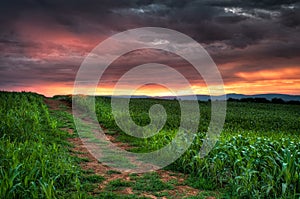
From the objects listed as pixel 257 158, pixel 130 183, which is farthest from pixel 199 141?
pixel 130 183

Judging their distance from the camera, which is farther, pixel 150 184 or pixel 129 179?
pixel 129 179

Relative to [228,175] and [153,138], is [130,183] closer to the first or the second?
[228,175]

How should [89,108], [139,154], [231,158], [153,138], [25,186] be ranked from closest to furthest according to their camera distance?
[25,186], [231,158], [139,154], [153,138], [89,108]

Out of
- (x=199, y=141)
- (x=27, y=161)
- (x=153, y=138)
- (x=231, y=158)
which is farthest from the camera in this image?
(x=153, y=138)

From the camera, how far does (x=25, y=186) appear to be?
214 inches

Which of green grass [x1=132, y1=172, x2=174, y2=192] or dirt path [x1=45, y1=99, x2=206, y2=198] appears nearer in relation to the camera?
dirt path [x1=45, y1=99, x2=206, y2=198]

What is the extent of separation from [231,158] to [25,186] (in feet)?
16.2

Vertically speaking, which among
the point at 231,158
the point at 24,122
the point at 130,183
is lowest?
the point at 130,183

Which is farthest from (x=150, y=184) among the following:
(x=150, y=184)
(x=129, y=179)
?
(x=129, y=179)

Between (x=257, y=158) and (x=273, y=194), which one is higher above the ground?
(x=257, y=158)

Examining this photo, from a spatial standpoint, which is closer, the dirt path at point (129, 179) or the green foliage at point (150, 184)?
the dirt path at point (129, 179)

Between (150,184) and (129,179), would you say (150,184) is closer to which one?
(150,184)

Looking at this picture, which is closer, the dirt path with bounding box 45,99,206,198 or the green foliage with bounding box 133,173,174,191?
the dirt path with bounding box 45,99,206,198

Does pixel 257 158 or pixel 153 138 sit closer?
pixel 257 158
